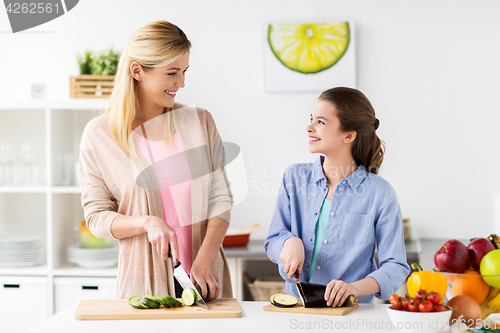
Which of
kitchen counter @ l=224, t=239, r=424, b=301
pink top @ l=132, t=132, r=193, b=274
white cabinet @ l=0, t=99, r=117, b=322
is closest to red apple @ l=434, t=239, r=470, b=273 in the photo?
pink top @ l=132, t=132, r=193, b=274

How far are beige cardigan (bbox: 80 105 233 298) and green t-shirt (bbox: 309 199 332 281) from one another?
264 millimetres

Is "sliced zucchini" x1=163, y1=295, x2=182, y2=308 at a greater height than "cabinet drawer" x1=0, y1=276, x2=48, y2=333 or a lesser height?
greater

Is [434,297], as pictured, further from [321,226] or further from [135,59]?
[135,59]

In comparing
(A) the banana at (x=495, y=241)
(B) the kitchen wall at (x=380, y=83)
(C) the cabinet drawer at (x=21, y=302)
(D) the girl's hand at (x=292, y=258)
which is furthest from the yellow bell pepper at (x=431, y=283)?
(C) the cabinet drawer at (x=21, y=302)

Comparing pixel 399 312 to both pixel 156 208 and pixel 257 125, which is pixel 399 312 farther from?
pixel 257 125

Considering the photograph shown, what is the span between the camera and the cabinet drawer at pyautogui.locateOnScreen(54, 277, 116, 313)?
231 centimetres

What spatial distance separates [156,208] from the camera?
4.46 feet

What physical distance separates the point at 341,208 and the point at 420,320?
0.45 metres

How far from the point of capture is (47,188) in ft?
Result: 7.77

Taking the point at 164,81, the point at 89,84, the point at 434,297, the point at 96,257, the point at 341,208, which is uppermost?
the point at 89,84

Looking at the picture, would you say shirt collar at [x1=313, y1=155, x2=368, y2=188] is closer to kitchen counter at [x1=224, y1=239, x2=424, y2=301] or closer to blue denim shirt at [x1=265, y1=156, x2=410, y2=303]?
blue denim shirt at [x1=265, y1=156, x2=410, y2=303]

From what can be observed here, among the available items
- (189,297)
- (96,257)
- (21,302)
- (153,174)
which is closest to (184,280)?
(189,297)

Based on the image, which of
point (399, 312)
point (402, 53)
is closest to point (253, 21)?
point (402, 53)

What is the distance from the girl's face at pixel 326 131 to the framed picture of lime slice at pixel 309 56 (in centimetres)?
124
